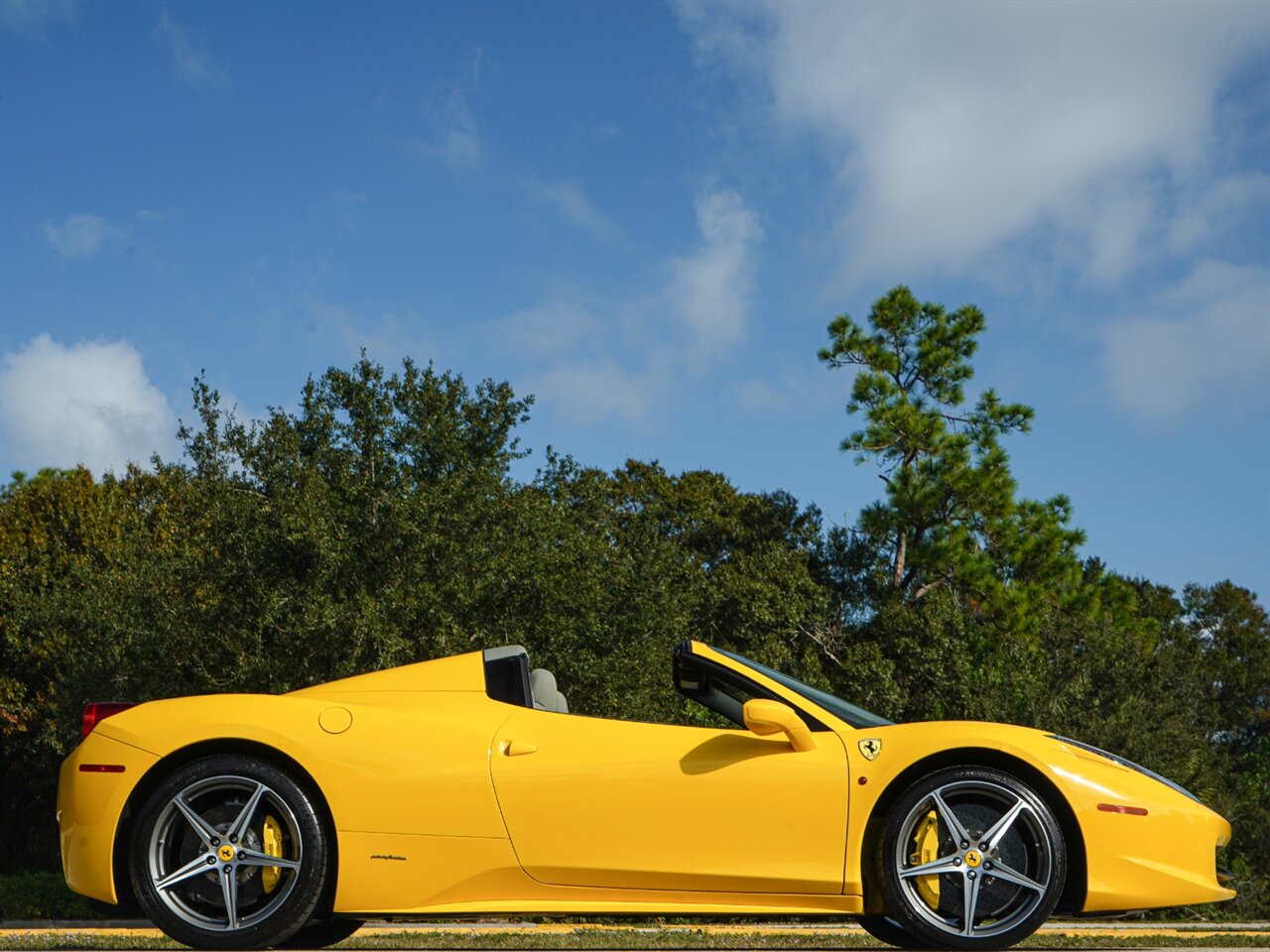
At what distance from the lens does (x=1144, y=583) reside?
57.6 m

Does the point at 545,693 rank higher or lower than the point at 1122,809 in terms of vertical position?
higher

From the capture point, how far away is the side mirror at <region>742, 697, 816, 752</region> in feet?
17.6

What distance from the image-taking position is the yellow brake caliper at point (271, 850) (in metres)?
5.55

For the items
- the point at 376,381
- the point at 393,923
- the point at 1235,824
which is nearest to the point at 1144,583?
the point at 1235,824

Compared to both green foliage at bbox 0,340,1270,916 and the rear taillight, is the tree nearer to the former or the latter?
green foliage at bbox 0,340,1270,916

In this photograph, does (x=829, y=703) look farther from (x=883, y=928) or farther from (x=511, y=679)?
(x=511, y=679)

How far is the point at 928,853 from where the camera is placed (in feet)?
17.7

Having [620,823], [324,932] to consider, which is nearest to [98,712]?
[324,932]

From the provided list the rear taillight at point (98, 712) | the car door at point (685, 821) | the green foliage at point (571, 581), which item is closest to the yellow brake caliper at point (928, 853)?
the car door at point (685, 821)

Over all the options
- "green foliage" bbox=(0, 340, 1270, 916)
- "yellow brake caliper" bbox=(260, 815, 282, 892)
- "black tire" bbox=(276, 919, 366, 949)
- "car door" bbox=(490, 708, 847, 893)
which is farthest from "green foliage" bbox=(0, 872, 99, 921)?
"car door" bbox=(490, 708, 847, 893)

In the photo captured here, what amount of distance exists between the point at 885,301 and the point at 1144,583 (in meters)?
27.8

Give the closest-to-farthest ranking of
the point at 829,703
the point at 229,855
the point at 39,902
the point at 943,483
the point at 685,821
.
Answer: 1. the point at 685,821
2. the point at 229,855
3. the point at 829,703
4. the point at 39,902
5. the point at 943,483

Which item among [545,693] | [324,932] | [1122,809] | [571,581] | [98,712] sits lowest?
[324,932]

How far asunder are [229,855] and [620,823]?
1.69 meters
